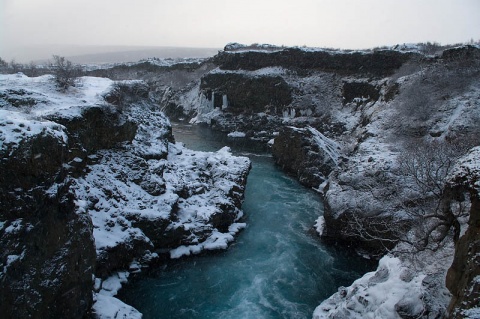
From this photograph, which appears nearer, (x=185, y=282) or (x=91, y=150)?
(x=185, y=282)

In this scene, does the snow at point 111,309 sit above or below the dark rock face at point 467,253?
below

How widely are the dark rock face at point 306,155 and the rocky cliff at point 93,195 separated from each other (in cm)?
632

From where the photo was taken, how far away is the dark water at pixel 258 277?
15.4 m

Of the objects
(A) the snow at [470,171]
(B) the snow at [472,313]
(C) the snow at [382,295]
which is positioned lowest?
(C) the snow at [382,295]

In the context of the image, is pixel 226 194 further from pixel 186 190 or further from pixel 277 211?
pixel 277 211

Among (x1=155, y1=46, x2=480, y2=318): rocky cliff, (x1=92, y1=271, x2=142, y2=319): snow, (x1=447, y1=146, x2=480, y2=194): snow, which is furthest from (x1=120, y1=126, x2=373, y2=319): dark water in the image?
(x1=447, y1=146, x2=480, y2=194): snow

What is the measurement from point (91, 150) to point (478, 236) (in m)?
18.4

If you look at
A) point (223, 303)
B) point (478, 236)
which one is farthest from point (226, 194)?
point (478, 236)

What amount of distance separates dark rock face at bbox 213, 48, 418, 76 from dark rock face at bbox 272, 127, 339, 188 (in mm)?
20227

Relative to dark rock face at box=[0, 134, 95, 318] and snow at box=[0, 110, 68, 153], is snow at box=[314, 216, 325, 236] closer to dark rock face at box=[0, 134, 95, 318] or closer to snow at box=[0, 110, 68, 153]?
dark rock face at box=[0, 134, 95, 318]

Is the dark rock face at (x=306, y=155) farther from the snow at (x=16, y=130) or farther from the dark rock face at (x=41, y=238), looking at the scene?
the snow at (x=16, y=130)

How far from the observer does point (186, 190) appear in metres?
22.6

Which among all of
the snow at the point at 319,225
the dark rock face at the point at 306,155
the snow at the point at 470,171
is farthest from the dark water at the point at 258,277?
the snow at the point at 470,171

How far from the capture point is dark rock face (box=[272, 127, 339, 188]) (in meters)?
30.5
